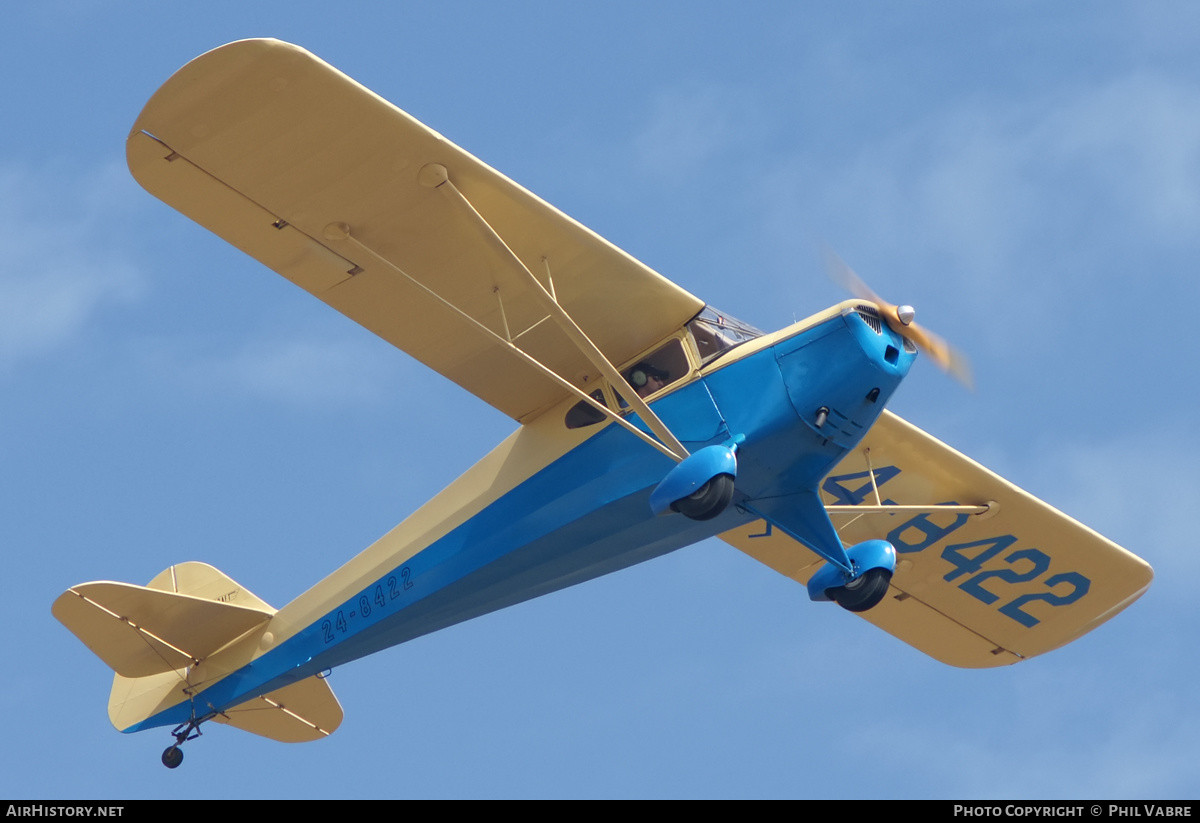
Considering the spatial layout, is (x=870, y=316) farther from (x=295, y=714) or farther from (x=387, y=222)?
(x=295, y=714)

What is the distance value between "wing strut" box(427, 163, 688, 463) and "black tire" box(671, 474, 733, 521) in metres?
0.63

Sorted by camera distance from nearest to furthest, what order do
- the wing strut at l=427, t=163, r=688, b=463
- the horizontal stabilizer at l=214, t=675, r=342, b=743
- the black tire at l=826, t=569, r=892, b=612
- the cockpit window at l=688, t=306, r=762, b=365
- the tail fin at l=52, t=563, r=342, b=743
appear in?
the wing strut at l=427, t=163, r=688, b=463, the cockpit window at l=688, t=306, r=762, b=365, the black tire at l=826, t=569, r=892, b=612, the tail fin at l=52, t=563, r=342, b=743, the horizontal stabilizer at l=214, t=675, r=342, b=743

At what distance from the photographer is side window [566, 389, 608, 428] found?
14.1 metres

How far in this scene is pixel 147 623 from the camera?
15844mm

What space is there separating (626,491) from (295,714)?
201 inches

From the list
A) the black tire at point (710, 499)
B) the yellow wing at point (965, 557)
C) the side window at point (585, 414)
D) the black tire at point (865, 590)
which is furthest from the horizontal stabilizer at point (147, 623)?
the black tire at point (865, 590)

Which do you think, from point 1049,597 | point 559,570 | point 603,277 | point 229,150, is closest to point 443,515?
point 559,570

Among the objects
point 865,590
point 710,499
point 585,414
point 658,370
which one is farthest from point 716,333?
point 865,590

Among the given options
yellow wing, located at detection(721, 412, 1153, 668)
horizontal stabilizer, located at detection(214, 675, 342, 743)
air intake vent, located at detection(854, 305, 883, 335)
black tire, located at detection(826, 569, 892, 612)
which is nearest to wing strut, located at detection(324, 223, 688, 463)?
air intake vent, located at detection(854, 305, 883, 335)

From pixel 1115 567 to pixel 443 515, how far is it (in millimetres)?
6256

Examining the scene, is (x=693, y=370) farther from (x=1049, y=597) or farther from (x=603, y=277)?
(x=1049, y=597)

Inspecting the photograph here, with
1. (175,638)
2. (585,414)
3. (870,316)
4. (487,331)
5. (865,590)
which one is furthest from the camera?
(175,638)

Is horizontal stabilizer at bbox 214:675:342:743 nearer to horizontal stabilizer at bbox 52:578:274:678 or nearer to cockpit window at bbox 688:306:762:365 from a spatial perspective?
horizontal stabilizer at bbox 52:578:274:678

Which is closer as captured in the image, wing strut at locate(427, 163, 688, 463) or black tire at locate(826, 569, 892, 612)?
wing strut at locate(427, 163, 688, 463)
